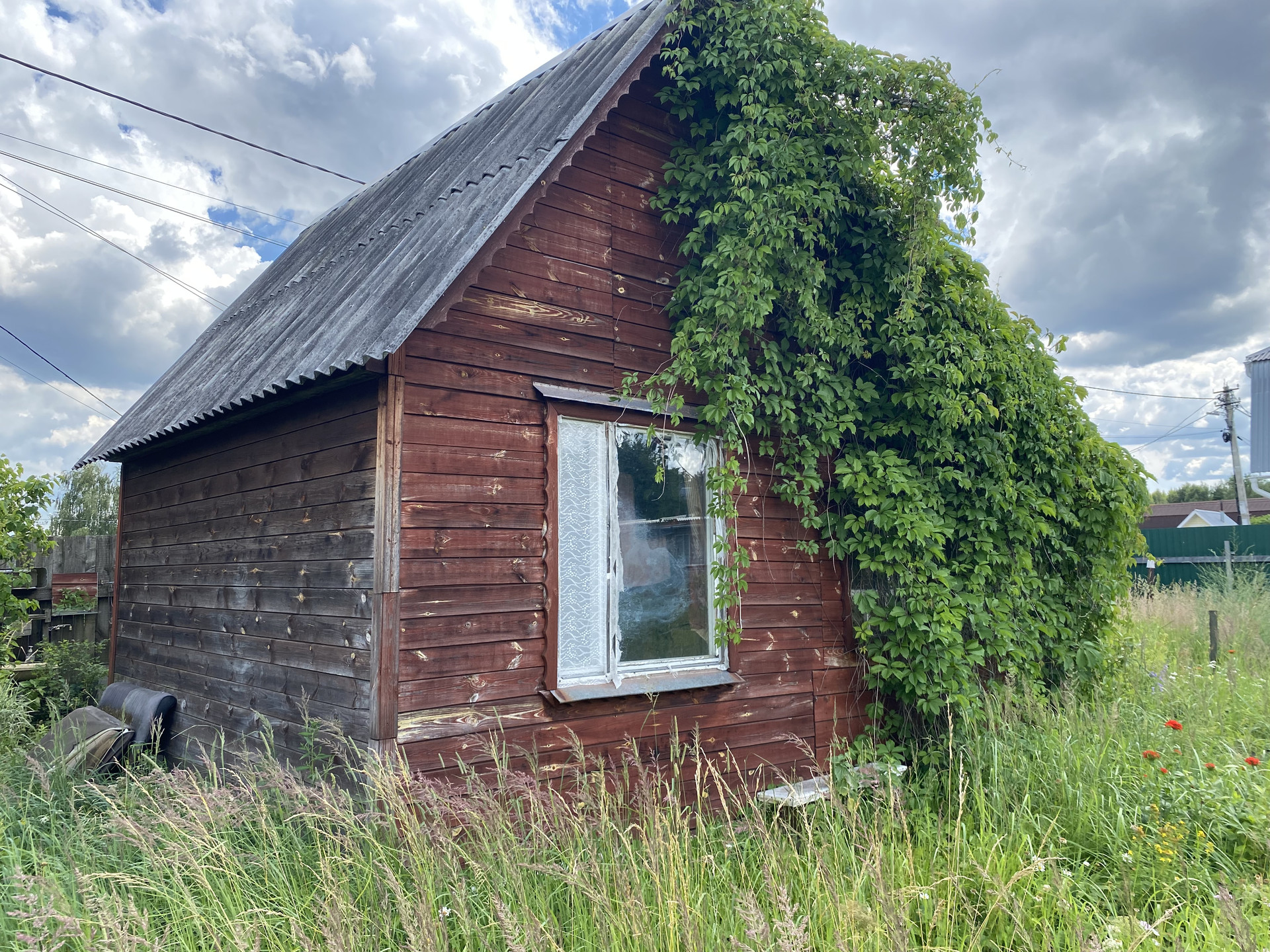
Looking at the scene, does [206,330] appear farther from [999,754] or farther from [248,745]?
[999,754]

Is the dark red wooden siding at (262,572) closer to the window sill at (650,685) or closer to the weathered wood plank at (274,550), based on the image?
the weathered wood plank at (274,550)

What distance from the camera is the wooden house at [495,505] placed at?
4.20 meters

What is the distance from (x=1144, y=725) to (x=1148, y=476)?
8.44ft

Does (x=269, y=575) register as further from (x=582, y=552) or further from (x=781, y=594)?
(x=781, y=594)

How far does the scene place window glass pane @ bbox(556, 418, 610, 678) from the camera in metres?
4.70

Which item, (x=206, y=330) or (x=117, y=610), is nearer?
(x=117, y=610)

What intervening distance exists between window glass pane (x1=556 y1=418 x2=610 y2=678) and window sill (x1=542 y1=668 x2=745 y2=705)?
10 cm

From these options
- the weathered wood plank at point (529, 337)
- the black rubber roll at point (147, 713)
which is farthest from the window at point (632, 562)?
the black rubber roll at point (147, 713)

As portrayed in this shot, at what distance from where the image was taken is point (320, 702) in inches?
175

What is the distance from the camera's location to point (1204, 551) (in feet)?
59.1

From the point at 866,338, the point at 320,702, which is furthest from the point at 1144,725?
the point at 320,702

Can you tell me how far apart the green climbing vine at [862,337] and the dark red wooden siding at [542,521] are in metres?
0.27

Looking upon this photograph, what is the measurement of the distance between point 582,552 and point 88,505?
2416cm

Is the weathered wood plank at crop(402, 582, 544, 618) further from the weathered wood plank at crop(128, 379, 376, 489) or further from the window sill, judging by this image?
the weathered wood plank at crop(128, 379, 376, 489)
